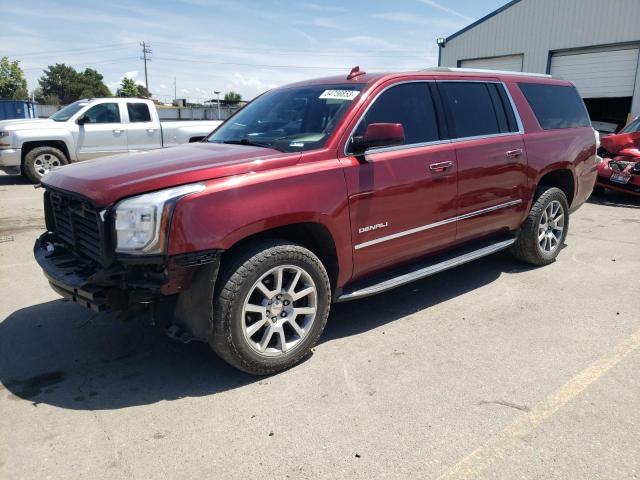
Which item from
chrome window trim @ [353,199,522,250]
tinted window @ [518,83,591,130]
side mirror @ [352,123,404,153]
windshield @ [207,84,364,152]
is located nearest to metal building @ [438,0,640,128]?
tinted window @ [518,83,591,130]

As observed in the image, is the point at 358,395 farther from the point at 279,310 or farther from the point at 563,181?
the point at 563,181

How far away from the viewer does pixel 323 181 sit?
3393 millimetres

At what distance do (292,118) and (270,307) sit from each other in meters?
1.61

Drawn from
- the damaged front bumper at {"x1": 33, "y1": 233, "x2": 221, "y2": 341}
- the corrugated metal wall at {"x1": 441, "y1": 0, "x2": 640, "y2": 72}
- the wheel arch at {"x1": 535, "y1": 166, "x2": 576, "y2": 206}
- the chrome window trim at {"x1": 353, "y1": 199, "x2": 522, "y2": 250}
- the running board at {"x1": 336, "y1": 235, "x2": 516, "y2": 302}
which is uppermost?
the corrugated metal wall at {"x1": 441, "y1": 0, "x2": 640, "y2": 72}

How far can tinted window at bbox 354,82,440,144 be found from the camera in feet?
12.8

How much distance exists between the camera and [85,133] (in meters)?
11.7

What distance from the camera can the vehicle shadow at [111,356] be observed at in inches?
124

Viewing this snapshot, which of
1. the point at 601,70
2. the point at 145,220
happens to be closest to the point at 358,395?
the point at 145,220

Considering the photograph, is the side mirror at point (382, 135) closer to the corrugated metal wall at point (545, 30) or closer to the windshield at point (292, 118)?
the windshield at point (292, 118)

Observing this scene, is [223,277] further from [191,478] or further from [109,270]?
[191,478]

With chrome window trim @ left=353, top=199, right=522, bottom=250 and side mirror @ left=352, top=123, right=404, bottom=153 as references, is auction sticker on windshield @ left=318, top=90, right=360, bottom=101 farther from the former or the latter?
chrome window trim @ left=353, top=199, right=522, bottom=250

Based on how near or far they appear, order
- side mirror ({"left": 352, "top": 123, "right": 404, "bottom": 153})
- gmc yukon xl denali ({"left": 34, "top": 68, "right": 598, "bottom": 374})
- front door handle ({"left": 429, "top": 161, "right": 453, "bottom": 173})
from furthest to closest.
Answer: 1. front door handle ({"left": 429, "top": 161, "right": 453, "bottom": 173})
2. side mirror ({"left": 352, "top": 123, "right": 404, "bottom": 153})
3. gmc yukon xl denali ({"left": 34, "top": 68, "right": 598, "bottom": 374})

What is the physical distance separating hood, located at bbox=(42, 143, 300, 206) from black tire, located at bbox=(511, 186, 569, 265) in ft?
9.65

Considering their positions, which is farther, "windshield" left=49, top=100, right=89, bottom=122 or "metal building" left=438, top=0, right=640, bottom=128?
"metal building" left=438, top=0, right=640, bottom=128
